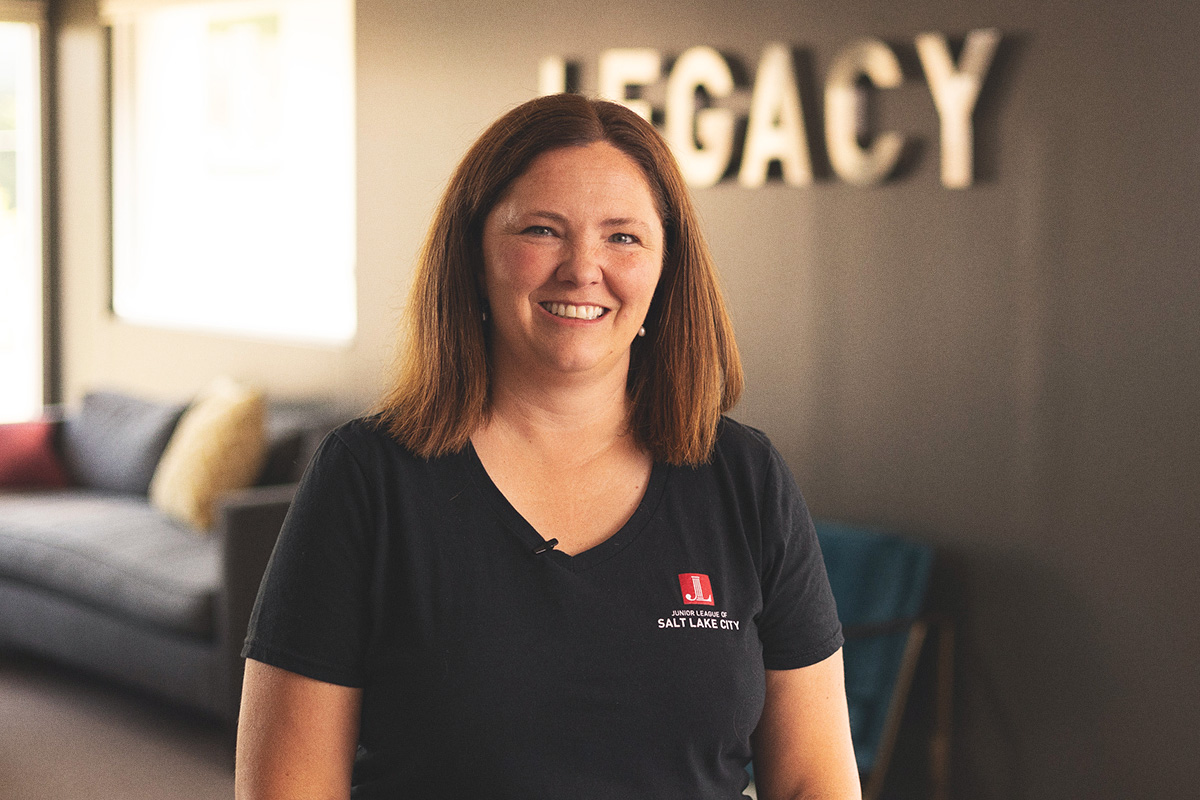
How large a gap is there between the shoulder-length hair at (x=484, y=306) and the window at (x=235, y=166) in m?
3.54

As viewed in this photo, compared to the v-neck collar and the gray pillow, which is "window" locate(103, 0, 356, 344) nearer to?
the gray pillow

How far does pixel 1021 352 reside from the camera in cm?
311

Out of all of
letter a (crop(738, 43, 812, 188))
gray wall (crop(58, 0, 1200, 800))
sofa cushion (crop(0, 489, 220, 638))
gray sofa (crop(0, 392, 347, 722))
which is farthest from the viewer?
sofa cushion (crop(0, 489, 220, 638))

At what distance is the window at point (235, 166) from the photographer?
520 centimetres

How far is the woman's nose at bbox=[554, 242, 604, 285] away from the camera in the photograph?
1425 millimetres

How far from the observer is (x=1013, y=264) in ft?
10.2

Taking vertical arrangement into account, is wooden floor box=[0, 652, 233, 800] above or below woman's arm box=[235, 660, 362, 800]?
below

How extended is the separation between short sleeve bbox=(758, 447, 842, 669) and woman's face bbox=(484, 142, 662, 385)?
0.86ft

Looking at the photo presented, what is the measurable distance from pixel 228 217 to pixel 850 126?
334cm

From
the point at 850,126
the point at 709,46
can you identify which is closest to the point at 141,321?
the point at 709,46

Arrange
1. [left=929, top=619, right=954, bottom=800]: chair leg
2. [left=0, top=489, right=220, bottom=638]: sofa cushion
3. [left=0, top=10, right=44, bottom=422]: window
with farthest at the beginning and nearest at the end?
[left=0, top=10, right=44, bottom=422]: window → [left=0, top=489, right=220, bottom=638]: sofa cushion → [left=929, top=619, right=954, bottom=800]: chair leg

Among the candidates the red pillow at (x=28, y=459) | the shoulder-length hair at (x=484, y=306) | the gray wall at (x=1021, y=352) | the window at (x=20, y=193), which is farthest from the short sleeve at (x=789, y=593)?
the window at (x=20, y=193)

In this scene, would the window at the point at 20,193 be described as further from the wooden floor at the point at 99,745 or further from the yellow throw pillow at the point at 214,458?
the wooden floor at the point at 99,745

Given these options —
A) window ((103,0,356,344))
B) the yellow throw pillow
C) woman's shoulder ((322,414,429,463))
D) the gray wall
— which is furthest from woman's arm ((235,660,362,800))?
window ((103,0,356,344))
